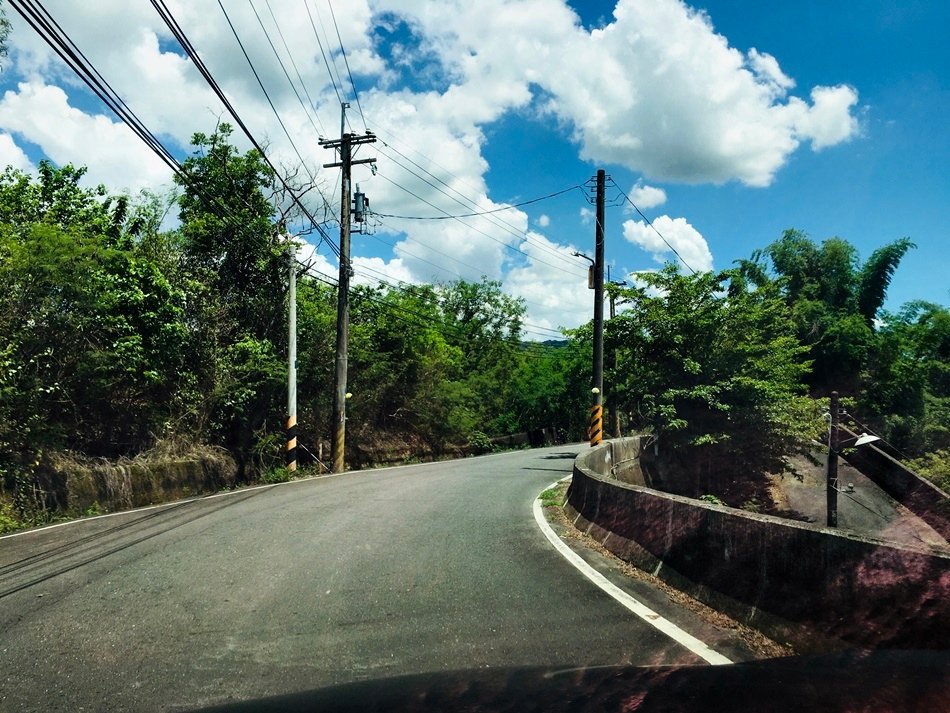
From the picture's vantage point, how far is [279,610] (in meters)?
5.84

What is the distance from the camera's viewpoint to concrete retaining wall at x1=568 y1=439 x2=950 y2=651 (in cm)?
397

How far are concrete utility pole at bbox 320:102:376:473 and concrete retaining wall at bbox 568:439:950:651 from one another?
15.5 meters

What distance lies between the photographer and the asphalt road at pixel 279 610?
4.42m

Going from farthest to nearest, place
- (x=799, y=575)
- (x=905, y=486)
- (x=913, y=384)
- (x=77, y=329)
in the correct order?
(x=913, y=384) < (x=905, y=486) < (x=77, y=329) < (x=799, y=575)

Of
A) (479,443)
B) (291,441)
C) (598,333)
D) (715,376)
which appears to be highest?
(598,333)

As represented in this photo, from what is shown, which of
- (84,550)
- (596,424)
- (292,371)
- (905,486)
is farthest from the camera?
(596,424)

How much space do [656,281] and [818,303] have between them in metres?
20.0

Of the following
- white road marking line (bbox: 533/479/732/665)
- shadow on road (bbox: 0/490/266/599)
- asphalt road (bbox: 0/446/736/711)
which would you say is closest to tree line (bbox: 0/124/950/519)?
shadow on road (bbox: 0/490/266/599)

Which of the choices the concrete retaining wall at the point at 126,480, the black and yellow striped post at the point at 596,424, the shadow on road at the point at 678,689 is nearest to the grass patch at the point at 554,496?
the black and yellow striped post at the point at 596,424

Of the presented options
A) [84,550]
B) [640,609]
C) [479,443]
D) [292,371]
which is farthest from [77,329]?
[479,443]

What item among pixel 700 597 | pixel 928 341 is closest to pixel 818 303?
pixel 928 341

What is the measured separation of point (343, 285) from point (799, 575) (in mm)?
19118

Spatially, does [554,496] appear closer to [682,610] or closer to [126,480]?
Result: [682,610]

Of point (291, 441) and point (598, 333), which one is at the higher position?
point (598, 333)
